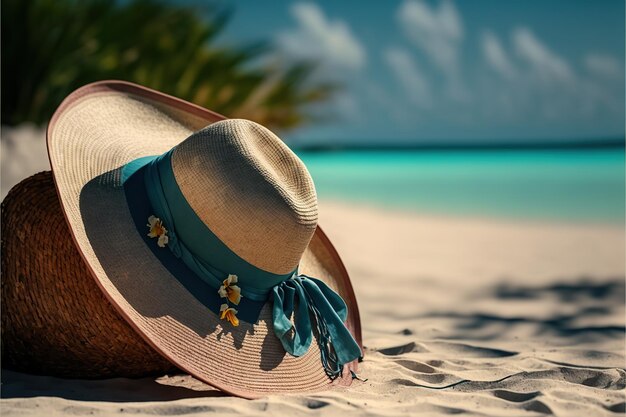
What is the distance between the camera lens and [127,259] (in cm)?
271

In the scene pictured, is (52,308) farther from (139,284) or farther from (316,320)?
(316,320)

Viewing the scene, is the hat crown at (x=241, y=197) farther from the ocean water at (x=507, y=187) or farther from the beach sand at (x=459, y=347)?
the ocean water at (x=507, y=187)

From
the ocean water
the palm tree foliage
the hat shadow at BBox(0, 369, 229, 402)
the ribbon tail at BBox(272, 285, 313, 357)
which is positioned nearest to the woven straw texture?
the hat shadow at BBox(0, 369, 229, 402)

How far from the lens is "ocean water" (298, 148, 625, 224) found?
13.7 meters

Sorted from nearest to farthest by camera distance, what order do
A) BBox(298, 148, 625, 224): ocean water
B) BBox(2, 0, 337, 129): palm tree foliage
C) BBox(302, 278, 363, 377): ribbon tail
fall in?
BBox(302, 278, 363, 377): ribbon tail
BBox(2, 0, 337, 129): palm tree foliage
BBox(298, 148, 625, 224): ocean water

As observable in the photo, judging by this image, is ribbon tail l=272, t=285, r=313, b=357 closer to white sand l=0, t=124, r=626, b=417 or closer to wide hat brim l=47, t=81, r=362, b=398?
wide hat brim l=47, t=81, r=362, b=398

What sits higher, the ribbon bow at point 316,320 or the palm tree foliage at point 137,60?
the palm tree foliage at point 137,60

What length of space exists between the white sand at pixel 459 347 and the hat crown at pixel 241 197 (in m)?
0.54

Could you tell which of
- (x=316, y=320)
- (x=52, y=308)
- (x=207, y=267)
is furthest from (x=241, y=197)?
(x=52, y=308)

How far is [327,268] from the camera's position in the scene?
3.55 m

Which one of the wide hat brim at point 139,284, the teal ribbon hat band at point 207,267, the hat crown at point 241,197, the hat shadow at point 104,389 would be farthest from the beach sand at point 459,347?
the hat crown at point 241,197

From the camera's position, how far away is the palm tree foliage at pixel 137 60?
10.3m

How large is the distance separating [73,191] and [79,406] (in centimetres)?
72

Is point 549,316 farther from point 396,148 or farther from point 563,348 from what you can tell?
point 396,148
